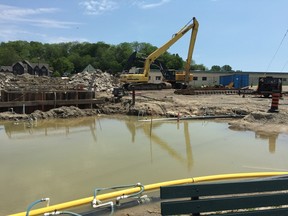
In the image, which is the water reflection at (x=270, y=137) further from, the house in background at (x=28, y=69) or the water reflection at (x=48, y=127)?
the house in background at (x=28, y=69)

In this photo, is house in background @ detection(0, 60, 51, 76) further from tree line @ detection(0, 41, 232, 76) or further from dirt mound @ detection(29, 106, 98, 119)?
dirt mound @ detection(29, 106, 98, 119)

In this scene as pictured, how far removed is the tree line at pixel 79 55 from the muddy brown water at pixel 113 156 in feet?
245

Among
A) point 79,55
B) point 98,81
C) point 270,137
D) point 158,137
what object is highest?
point 79,55

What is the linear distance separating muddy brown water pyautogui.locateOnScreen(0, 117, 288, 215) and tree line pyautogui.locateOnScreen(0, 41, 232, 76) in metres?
74.7

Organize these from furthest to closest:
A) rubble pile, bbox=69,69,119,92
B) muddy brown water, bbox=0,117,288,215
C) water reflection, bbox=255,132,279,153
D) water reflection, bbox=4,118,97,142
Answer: rubble pile, bbox=69,69,119,92
water reflection, bbox=4,118,97,142
water reflection, bbox=255,132,279,153
muddy brown water, bbox=0,117,288,215

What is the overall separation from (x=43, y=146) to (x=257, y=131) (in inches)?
398

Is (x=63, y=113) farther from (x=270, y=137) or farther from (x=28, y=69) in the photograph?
(x=28, y=69)

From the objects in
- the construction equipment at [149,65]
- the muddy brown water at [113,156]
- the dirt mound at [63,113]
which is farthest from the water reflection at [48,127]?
the construction equipment at [149,65]

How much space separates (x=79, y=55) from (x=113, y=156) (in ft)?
381

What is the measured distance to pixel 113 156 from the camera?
1048 centimetres

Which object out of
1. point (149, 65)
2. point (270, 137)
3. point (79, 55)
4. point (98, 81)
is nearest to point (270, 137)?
point (270, 137)

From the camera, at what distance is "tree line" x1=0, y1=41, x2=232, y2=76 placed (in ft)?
332

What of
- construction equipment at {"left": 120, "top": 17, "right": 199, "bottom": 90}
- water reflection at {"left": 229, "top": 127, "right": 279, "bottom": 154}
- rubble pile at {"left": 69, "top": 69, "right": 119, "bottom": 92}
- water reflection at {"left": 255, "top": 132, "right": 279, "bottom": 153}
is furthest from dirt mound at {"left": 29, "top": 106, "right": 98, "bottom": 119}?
rubble pile at {"left": 69, "top": 69, "right": 119, "bottom": 92}

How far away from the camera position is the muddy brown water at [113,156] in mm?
7616
